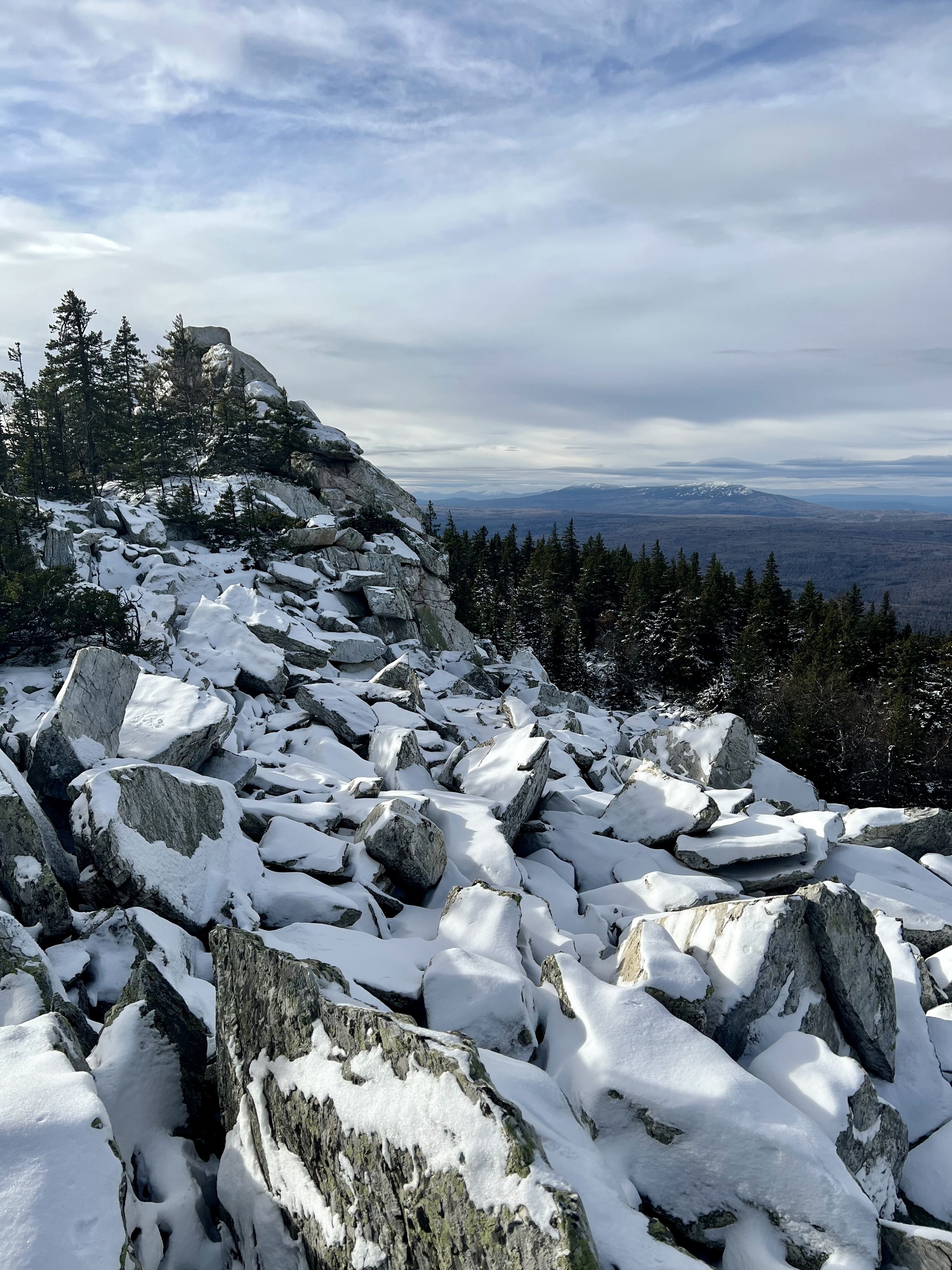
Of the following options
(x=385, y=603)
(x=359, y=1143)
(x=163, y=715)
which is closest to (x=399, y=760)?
(x=163, y=715)

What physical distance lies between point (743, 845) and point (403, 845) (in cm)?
691

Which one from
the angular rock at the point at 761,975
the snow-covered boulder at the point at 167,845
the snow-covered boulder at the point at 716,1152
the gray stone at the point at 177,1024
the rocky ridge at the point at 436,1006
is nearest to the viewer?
the rocky ridge at the point at 436,1006

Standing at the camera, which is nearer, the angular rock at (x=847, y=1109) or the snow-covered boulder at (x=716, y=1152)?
the snow-covered boulder at (x=716, y=1152)

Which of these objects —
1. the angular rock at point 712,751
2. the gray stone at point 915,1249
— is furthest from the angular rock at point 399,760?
the angular rock at point 712,751

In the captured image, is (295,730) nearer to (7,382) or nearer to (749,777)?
(749,777)

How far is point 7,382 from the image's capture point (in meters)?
47.4

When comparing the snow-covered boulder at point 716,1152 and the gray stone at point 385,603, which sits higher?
the gray stone at point 385,603

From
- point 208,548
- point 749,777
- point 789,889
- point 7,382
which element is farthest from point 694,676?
point 7,382

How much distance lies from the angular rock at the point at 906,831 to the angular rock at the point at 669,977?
1031cm

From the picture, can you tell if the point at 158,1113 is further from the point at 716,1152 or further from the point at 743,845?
the point at 743,845

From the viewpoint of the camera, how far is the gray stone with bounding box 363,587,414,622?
110 ft

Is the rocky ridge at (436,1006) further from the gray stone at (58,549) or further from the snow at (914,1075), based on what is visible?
the gray stone at (58,549)

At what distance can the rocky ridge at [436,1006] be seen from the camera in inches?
172

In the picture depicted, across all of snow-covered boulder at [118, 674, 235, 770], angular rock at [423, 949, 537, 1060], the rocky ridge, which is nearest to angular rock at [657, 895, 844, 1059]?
the rocky ridge
